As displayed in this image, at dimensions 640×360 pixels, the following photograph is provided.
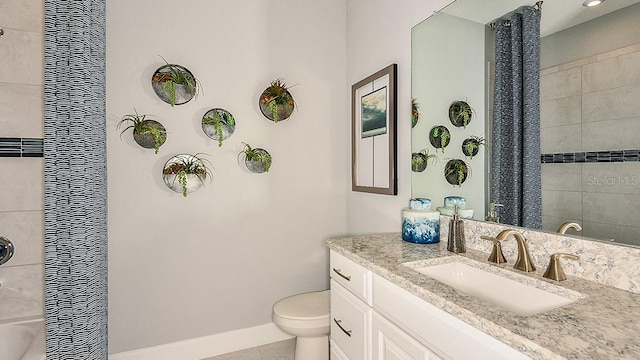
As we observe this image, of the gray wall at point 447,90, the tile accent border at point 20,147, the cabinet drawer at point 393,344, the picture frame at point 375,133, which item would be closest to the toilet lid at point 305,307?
the cabinet drawer at point 393,344


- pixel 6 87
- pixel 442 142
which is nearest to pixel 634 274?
pixel 442 142

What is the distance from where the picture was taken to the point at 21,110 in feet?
5.32

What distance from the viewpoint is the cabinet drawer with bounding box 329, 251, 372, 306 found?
4.15ft

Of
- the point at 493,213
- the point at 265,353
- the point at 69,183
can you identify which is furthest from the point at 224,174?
the point at 493,213

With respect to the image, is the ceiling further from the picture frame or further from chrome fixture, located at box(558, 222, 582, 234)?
chrome fixture, located at box(558, 222, 582, 234)

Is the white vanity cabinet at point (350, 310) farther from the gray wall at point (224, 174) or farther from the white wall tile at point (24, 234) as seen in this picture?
the white wall tile at point (24, 234)

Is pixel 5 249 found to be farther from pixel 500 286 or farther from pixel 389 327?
pixel 500 286

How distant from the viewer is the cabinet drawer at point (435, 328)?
0.74 m

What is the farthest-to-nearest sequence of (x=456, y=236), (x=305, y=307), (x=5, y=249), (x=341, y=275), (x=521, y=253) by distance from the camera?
(x=305, y=307), (x=5, y=249), (x=341, y=275), (x=456, y=236), (x=521, y=253)

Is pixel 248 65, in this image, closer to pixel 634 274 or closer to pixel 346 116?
pixel 346 116

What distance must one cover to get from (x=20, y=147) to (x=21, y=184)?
202 mm

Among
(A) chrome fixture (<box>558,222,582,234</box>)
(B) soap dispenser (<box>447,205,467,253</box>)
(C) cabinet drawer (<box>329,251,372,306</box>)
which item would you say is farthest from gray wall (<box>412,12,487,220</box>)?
(C) cabinet drawer (<box>329,251,372,306</box>)

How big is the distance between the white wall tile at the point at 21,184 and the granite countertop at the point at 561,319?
1.89 metres

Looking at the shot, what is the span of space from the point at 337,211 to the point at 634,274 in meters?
1.81
